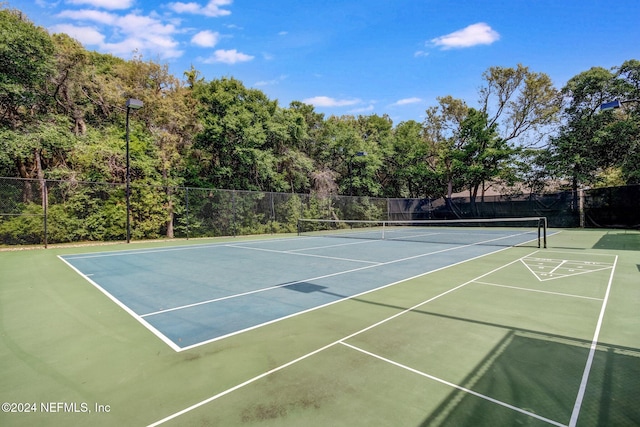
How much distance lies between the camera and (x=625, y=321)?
14.0 feet

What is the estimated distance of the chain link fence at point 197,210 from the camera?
42.9 feet

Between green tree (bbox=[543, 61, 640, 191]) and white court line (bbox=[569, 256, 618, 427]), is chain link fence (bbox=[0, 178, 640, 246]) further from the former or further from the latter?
white court line (bbox=[569, 256, 618, 427])

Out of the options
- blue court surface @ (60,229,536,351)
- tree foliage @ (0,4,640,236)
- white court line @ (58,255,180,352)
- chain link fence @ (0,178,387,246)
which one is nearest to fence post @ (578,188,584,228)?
tree foliage @ (0,4,640,236)

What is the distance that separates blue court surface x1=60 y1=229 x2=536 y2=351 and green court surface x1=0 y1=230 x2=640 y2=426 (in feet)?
0.52

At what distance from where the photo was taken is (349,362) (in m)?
3.19

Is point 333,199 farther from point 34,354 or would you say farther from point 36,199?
point 34,354

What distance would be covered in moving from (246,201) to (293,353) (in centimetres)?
1688

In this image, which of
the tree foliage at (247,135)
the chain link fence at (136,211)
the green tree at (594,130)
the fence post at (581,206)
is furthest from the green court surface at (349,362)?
the green tree at (594,130)

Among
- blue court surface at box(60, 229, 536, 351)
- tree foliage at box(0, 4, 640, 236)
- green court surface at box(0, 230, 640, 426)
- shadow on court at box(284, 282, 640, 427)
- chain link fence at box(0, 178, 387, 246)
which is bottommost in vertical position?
blue court surface at box(60, 229, 536, 351)

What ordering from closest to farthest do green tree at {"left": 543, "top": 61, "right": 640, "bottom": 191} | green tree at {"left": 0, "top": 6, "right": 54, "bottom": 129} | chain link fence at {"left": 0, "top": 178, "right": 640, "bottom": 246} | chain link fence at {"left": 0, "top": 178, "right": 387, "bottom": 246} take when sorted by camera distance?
1. chain link fence at {"left": 0, "top": 178, "right": 387, "bottom": 246}
2. chain link fence at {"left": 0, "top": 178, "right": 640, "bottom": 246}
3. green tree at {"left": 0, "top": 6, "right": 54, "bottom": 129}
4. green tree at {"left": 543, "top": 61, "right": 640, "bottom": 191}

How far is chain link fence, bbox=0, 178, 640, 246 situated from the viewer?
13070 millimetres

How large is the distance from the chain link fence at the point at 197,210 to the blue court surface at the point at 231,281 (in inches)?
172

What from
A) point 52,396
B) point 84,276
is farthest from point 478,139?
point 52,396

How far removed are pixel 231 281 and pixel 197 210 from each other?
1259 centimetres
